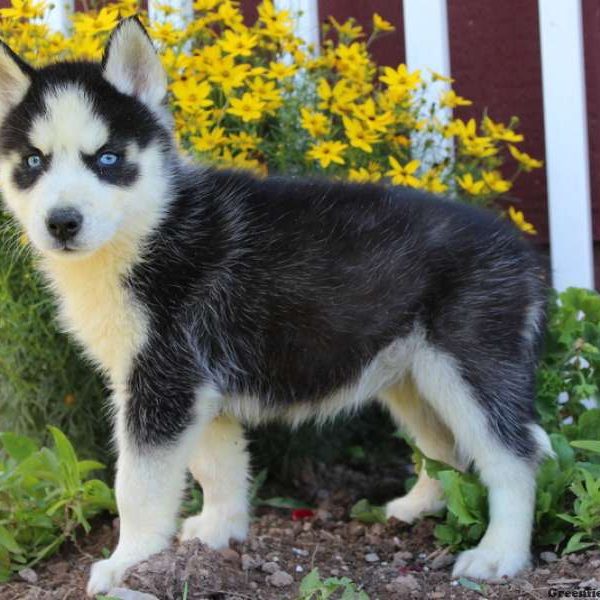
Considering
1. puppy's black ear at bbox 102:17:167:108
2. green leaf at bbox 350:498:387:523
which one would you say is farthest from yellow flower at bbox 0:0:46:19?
green leaf at bbox 350:498:387:523

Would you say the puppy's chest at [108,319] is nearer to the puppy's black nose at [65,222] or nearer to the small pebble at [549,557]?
the puppy's black nose at [65,222]

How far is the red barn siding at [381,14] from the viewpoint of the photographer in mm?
6312

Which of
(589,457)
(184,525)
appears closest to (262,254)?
(184,525)

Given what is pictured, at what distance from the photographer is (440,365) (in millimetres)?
3951

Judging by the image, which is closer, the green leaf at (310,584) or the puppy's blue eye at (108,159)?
the green leaf at (310,584)

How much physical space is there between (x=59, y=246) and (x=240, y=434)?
126 cm

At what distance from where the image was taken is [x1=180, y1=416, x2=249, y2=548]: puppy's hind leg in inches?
166

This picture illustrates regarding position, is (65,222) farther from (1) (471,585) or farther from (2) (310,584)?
(1) (471,585)

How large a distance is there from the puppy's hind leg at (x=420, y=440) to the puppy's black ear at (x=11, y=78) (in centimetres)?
195

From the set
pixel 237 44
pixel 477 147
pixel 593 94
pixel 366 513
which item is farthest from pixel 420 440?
pixel 593 94

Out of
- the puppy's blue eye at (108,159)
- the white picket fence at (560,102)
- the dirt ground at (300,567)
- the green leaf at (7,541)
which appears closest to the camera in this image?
the dirt ground at (300,567)

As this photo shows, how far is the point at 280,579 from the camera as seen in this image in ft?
12.3

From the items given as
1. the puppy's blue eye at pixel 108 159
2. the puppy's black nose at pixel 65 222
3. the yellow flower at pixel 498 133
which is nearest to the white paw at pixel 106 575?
the puppy's black nose at pixel 65 222

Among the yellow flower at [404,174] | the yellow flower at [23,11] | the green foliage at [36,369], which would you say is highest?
the yellow flower at [23,11]
